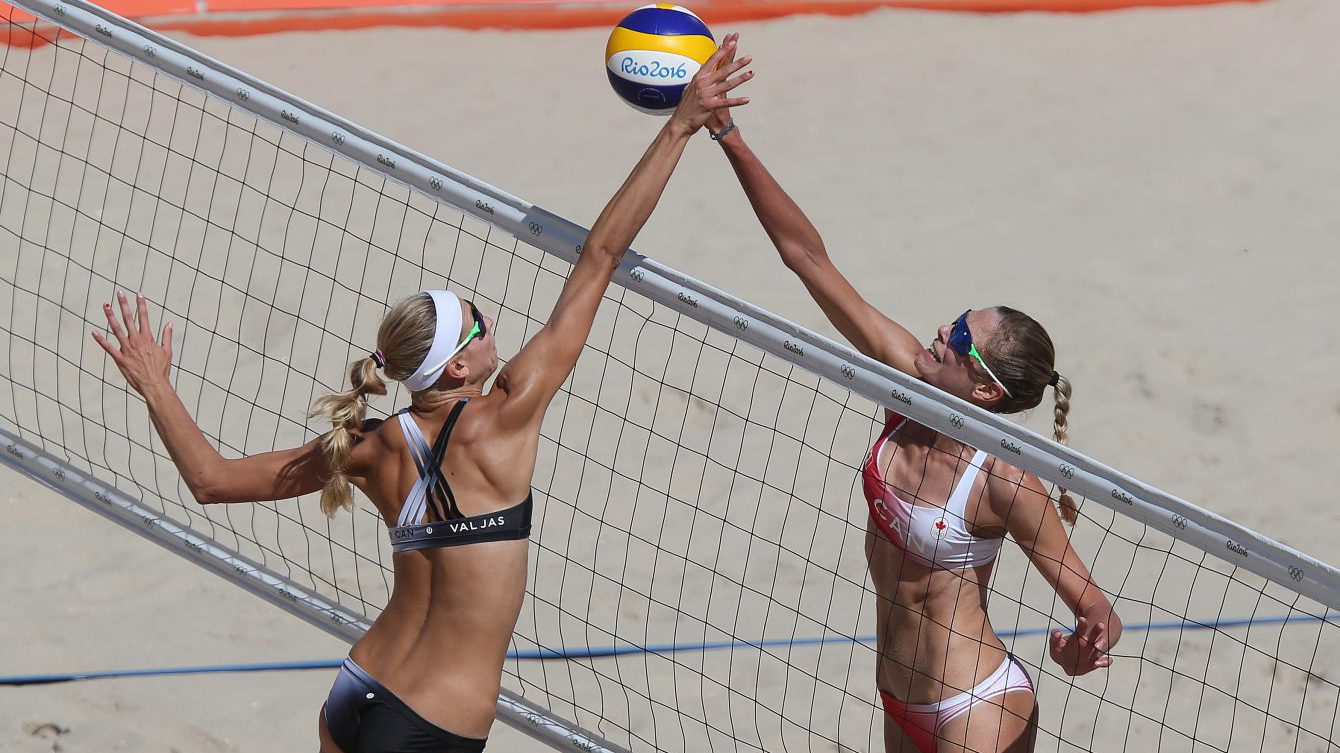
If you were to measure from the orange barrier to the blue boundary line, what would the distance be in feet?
14.2

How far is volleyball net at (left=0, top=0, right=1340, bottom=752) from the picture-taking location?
3.45 m

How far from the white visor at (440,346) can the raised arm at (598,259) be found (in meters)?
0.12

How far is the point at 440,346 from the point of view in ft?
9.41

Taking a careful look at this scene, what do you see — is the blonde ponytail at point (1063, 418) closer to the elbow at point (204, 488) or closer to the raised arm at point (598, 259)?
the raised arm at point (598, 259)

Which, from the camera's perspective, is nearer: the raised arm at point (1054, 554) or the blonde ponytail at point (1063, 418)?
the raised arm at point (1054, 554)

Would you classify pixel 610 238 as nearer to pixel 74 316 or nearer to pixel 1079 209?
pixel 74 316

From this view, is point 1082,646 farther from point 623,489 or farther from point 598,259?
point 623,489

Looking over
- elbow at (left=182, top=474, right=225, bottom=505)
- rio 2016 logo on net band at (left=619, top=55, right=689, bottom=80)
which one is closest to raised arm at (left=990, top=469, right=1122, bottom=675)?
rio 2016 logo on net band at (left=619, top=55, right=689, bottom=80)

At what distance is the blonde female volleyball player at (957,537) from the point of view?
118 inches

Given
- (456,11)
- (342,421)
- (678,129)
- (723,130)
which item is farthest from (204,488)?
(456,11)

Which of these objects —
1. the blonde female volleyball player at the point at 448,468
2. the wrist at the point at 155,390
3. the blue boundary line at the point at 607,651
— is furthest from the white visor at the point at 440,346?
the blue boundary line at the point at 607,651

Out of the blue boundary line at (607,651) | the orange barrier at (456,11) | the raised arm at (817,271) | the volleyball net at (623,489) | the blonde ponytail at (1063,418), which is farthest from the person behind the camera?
the orange barrier at (456,11)

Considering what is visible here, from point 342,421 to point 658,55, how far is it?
1.07m

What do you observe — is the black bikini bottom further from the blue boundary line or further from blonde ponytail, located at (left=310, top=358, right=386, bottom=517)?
the blue boundary line
